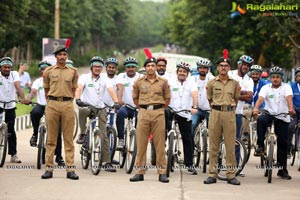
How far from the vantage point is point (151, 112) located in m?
11.7

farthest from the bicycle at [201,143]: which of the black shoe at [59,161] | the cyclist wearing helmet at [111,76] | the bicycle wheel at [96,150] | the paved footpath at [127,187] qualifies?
the black shoe at [59,161]

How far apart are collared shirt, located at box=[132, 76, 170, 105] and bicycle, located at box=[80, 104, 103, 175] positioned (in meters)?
1.29

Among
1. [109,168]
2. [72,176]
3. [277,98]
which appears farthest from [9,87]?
[277,98]

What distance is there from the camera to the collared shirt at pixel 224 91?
11.8 meters

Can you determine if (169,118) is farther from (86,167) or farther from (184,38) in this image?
(184,38)

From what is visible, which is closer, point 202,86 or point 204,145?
point 204,145

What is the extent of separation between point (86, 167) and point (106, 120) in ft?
3.23

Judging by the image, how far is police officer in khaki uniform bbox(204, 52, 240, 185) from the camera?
38.7ft

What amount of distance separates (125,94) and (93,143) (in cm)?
163

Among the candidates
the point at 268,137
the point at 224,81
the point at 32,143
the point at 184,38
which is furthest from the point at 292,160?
the point at 184,38

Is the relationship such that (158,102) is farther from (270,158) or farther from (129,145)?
(270,158)

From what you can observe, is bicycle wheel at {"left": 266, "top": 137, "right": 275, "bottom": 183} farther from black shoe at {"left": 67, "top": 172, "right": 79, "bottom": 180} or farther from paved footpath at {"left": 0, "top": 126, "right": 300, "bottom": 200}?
black shoe at {"left": 67, "top": 172, "right": 79, "bottom": 180}

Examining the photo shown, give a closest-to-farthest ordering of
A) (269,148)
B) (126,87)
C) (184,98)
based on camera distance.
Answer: (269,148) → (184,98) → (126,87)

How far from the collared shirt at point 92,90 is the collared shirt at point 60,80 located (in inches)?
50.0
